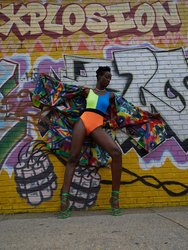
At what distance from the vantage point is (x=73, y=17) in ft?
18.8

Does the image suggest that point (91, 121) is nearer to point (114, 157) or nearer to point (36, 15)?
point (114, 157)

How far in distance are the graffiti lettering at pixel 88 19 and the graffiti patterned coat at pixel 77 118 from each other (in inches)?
34.9

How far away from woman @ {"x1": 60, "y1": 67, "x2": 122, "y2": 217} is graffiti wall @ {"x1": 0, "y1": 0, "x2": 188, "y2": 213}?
1.26 ft

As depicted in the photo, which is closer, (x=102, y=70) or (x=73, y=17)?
(x=102, y=70)

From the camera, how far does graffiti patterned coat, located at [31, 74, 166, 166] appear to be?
5289 millimetres

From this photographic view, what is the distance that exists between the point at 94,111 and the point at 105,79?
50 centimetres

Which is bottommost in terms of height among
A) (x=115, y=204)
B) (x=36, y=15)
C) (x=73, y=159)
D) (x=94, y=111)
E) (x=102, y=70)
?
(x=115, y=204)

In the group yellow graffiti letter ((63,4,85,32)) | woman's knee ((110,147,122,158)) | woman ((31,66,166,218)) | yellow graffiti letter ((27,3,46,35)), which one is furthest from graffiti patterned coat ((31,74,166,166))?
yellow graffiti letter ((63,4,85,32))

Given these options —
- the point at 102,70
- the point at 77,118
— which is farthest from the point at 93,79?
the point at 77,118

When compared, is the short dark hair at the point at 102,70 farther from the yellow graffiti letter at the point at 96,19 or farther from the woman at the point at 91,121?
the yellow graffiti letter at the point at 96,19

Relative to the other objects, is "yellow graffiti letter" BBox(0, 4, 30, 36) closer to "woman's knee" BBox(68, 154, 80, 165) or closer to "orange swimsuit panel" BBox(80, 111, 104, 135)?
"orange swimsuit panel" BBox(80, 111, 104, 135)

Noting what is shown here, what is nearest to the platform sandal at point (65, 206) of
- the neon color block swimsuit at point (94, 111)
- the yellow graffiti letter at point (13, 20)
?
the neon color block swimsuit at point (94, 111)

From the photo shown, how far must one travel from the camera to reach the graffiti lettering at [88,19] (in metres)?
5.66

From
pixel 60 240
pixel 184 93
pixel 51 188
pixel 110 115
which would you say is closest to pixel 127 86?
pixel 110 115
